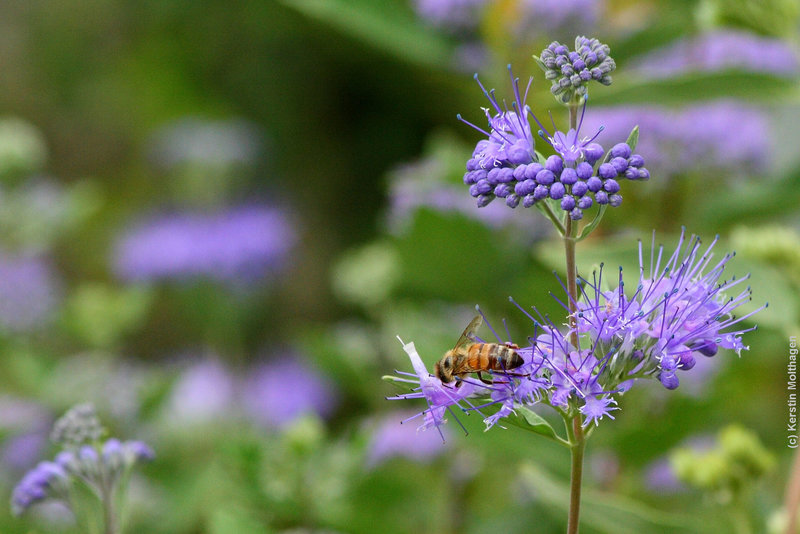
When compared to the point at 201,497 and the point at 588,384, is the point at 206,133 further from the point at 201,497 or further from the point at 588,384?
the point at 588,384

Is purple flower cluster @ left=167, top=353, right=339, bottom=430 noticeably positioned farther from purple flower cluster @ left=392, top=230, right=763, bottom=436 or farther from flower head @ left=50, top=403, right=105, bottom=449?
purple flower cluster @ left=392, top=230, right=763, bottom=436

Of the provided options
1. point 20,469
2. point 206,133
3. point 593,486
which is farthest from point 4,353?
point 593,486

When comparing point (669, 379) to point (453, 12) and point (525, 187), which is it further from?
point (453, 12)

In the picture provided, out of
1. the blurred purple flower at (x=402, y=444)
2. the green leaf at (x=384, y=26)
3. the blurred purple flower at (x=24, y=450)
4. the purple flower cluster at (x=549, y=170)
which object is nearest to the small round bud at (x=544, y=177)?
the purple flower cluster at (x=549, y=170)

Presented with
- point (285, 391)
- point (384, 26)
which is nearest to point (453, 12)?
point (384, 26)

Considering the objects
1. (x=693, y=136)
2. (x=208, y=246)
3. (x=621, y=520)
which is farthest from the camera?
(x=208, y=246)

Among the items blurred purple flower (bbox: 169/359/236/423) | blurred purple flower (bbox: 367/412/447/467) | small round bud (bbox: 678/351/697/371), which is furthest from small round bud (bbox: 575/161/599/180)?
blurred purple flower (bbox: 169/359/236/423)

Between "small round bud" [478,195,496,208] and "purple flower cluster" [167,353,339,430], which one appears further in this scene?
"purple flower cluster" [167,353,339,430]

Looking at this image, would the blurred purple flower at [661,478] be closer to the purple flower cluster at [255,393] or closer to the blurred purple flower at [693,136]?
the blurred purple flower at [693,136]
